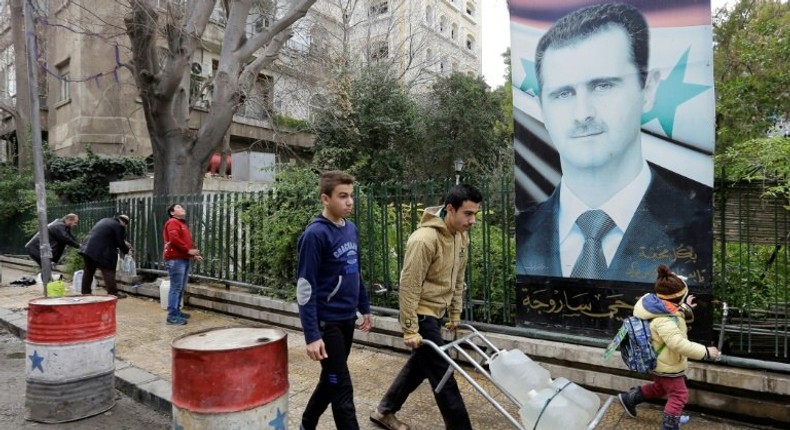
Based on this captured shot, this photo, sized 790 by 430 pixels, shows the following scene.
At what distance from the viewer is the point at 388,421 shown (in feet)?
12.1

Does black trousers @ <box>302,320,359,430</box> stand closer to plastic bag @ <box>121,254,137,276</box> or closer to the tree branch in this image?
plastic bag @ <box>121,254,137,276</box>

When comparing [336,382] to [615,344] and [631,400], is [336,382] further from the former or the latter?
[631,400]

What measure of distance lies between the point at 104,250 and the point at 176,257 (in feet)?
7.46

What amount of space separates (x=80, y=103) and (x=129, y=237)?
1226 centimetres

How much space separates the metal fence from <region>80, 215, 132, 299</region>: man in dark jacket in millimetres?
795

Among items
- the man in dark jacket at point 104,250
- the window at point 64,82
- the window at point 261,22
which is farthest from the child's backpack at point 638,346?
the window at point 64,82

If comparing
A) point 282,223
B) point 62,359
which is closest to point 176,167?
point 282,223

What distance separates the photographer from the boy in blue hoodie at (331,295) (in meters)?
2.99

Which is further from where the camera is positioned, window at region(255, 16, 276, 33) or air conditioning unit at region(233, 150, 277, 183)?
air conditioning unit at region(233, 150, 277, 183)

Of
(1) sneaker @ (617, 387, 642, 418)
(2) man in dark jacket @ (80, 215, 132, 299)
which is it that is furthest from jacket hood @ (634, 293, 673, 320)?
(2) man in dark jacket @ (80, 215, 132, 299)

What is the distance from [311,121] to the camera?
19594 mm

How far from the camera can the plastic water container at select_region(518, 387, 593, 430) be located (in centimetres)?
249

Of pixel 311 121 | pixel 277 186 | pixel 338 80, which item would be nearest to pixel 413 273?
pixel 277 186

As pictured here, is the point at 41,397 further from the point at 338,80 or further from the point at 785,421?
the point at 338,80
